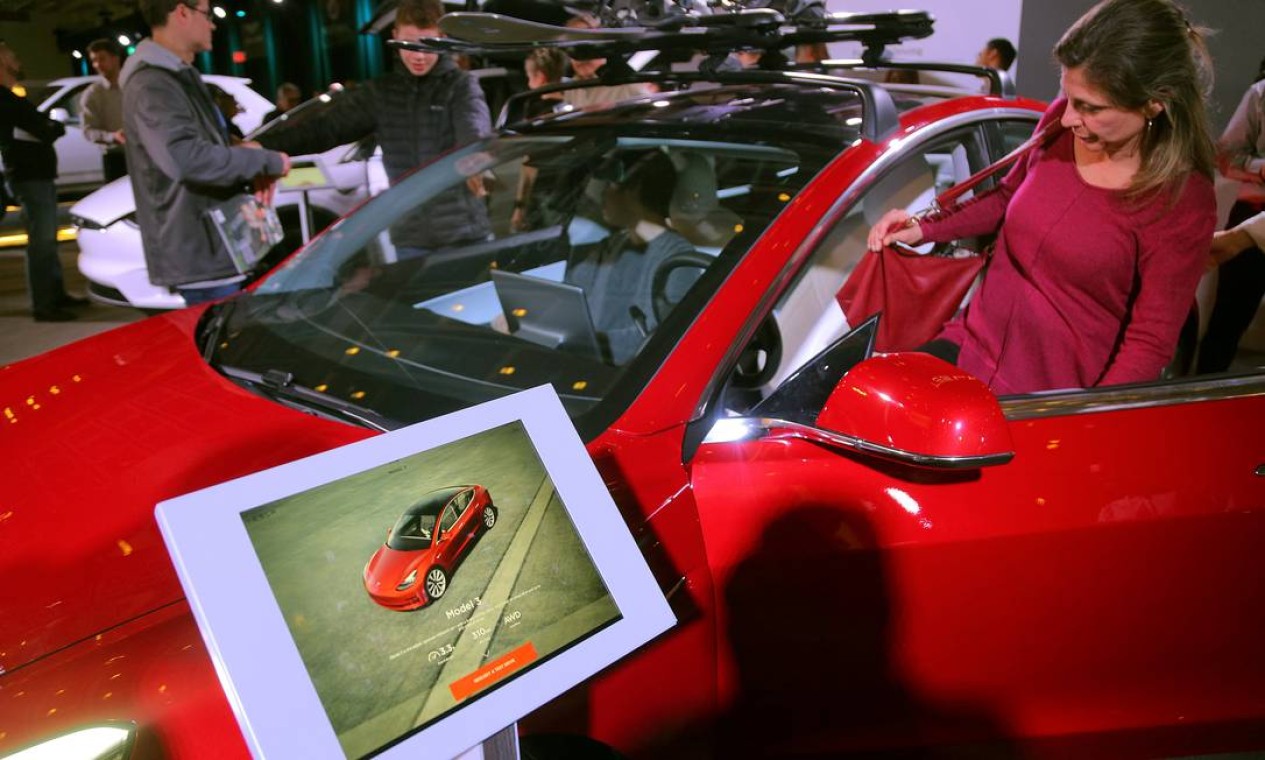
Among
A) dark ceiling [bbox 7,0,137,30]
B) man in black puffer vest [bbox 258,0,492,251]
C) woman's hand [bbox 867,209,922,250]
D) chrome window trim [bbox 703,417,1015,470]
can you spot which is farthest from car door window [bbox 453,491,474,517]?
dark ceiling [bbox 7,0,137,30]

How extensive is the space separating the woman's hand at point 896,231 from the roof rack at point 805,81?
7.4 inches

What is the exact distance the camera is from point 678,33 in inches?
→ 82.9

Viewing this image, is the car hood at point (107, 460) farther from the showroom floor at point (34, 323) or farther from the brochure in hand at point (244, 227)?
the showroom floor at point (34, 323)

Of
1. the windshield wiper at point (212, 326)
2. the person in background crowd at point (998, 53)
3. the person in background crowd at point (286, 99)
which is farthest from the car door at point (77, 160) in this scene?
the windshield wiper at point (212, 326)

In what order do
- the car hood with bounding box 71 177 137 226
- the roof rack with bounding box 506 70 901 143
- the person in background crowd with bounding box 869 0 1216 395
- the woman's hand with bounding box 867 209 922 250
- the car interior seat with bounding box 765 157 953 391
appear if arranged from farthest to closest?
1. the car hood with bounding box 71 177 137 226
2. the car interior seat with bounding box 765 157 953 391
3. the woman's hand with bounding box 867 209 922 250
4. the roof rack with bounding box 506 70 901 143
5. the person in background crowd with bounding box 869 0 1216 395

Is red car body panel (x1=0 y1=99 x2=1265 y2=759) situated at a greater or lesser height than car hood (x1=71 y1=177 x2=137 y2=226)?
greater

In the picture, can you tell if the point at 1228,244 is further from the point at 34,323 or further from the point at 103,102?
the point at 103,102

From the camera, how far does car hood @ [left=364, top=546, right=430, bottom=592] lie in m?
0.87

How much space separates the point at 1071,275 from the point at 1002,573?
2.02ft

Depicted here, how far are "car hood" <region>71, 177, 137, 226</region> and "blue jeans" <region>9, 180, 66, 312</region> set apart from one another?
0.48m

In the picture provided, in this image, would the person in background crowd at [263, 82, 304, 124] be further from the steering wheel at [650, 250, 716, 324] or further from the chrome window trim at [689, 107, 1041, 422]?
the chrome window trim at [689, 107, 1041, 422]

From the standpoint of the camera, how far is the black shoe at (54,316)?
5898 mm

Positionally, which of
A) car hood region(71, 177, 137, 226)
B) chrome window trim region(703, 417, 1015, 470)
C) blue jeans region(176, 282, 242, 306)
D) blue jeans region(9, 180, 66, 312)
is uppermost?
chrome window trim region(703, 417, 1015, 470)

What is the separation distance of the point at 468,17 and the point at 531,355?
77 centimetres
